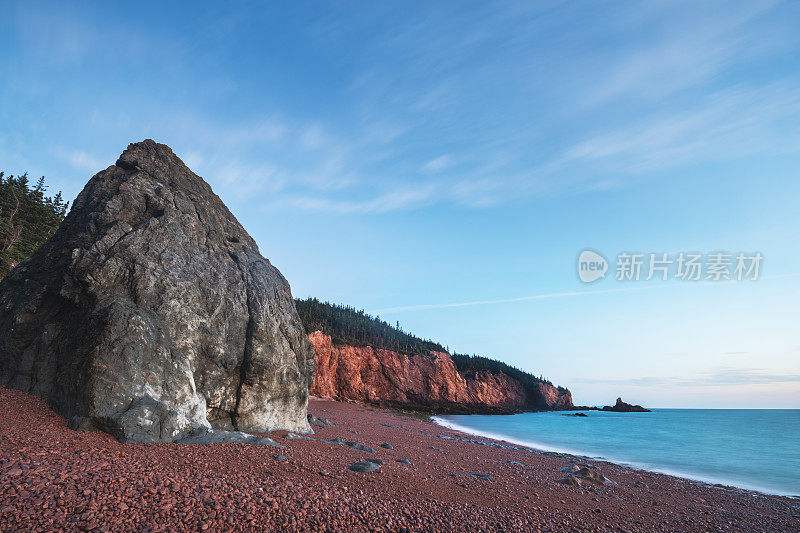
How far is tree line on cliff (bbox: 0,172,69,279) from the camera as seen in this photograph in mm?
38375

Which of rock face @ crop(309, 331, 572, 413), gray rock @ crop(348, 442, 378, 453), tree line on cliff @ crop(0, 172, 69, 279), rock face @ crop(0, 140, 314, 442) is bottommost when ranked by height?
rock face @ crop(309, 331, 572, 413)

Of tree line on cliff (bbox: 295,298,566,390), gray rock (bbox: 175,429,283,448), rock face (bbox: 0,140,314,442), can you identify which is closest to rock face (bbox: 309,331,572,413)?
tree line on cliff (bbox: 295,298,566,390)

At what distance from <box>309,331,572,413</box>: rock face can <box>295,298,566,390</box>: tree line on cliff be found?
403 centimetres

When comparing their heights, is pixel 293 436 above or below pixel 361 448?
above

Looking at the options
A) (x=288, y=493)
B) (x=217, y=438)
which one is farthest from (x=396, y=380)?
(x=288, y=493)

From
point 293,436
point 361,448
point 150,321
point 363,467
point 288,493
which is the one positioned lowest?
point 361,448

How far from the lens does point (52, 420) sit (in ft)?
32.8

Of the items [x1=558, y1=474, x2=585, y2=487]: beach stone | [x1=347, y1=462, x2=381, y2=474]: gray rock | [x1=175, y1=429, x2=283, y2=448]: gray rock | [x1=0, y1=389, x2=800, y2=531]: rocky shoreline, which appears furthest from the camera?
[x1=558, y1=474, x2=585, y2=487]: beach stone

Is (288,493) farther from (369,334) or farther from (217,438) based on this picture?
(369,334)

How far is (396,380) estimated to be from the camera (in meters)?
85.3

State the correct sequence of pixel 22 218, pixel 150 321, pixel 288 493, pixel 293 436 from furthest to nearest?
pixel 22 218, pixel 293 436, pixel 150 321, pixel 288 493

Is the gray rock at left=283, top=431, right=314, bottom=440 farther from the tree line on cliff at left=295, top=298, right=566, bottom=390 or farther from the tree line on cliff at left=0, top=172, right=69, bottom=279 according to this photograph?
the tree line on cliff at left=295, top=298, right=566, bottom=390

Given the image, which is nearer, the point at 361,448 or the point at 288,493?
the point at 288,493

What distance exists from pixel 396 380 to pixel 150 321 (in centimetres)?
7742
